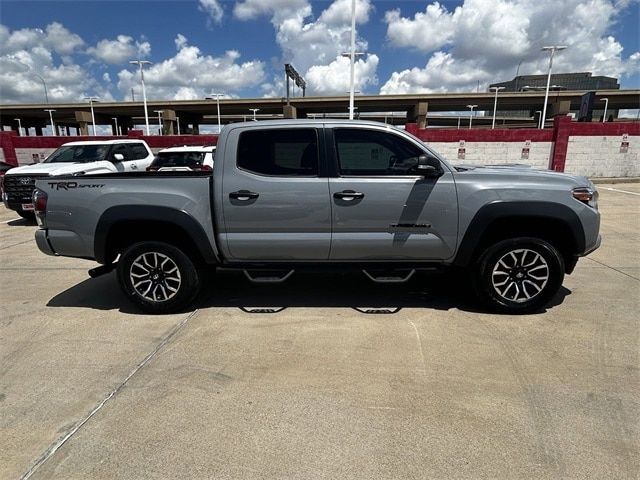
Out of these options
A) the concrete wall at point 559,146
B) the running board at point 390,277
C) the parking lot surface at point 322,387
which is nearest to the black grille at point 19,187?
the parking lot surface at point 322,387

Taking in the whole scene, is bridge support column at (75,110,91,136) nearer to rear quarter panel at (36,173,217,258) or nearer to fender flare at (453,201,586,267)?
rear quarter panel at (36,173,217,258)

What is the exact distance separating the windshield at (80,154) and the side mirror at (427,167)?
32.0 feet

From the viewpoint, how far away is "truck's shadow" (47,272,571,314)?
4348 mm

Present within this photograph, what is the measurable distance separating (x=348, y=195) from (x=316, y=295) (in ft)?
4.57

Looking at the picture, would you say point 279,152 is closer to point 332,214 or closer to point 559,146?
point 332,214

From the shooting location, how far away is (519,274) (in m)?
4.00

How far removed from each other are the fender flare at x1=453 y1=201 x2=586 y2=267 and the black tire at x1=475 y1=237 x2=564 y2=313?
8.8 inches

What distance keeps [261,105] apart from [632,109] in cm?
6689

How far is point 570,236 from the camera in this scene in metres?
3.92

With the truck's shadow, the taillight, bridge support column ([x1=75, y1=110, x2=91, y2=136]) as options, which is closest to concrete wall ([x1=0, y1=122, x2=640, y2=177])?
the truck's shadow

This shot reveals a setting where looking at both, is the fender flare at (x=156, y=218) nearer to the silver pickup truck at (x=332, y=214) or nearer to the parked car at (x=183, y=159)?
the silver pickup truck at (x=332, y=214)

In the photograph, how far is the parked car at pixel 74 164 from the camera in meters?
9.38

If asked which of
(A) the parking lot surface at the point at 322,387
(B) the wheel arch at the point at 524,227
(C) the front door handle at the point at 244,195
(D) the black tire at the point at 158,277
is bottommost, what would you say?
(A) the parking lot surface at the point at 322,387

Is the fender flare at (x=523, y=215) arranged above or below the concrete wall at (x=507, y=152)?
below
